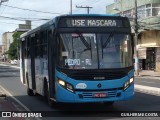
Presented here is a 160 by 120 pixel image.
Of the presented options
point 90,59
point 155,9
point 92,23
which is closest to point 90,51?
point 90,59

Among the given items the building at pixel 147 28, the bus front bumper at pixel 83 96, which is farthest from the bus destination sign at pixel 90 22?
the building at pixel 147 28

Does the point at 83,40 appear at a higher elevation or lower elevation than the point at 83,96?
higher

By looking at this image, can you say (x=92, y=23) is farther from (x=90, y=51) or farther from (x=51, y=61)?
(x=51, y=61)

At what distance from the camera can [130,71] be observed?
1355cm

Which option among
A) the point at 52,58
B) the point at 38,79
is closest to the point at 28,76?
the point at 38,79

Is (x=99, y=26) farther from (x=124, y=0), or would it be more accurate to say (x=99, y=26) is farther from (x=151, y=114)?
(x=124, y=0)

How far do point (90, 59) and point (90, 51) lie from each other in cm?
25

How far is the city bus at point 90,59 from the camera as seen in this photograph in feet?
42.9

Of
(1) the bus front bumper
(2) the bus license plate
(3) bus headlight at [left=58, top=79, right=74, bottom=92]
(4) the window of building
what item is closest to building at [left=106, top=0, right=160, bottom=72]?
(4) the window of building

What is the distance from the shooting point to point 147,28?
1983 inches

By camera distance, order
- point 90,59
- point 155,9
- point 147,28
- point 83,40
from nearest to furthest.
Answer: point 90,59 → point 83,40 → point 147,28 → point 155,9

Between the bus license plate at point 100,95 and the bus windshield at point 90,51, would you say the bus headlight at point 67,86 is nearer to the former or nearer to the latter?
the bus windshield at point 90,51

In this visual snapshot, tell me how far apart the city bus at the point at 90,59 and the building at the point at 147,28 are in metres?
34.2

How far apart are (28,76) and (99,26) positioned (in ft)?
24.0
